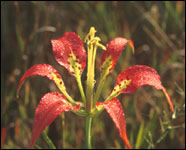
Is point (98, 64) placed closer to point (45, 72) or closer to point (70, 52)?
point (70, 52)

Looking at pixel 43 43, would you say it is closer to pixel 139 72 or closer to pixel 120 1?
pixel 120 1

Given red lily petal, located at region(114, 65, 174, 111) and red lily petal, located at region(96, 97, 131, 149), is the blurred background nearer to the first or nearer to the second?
red lily petal, located at region(114, 65, 174, 111)

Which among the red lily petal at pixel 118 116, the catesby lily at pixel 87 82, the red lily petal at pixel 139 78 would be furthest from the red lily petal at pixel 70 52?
the red lily petal at pixel 118 116

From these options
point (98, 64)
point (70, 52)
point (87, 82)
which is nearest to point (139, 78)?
point (87, 82)

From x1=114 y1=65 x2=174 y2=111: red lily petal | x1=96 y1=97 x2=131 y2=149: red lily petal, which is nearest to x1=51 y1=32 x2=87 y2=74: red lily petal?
x1=114 y1=65 x2=174 y2=111: red lily petal

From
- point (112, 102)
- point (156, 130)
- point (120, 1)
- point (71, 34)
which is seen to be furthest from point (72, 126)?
point (120, 1)

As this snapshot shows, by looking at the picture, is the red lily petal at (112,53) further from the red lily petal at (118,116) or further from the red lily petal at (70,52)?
the red lily petal at (118,116)
